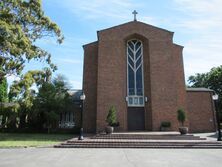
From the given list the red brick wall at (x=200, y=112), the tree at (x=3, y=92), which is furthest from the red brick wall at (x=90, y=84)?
the tree at (x=3, y=92)

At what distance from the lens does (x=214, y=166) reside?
8141 mm

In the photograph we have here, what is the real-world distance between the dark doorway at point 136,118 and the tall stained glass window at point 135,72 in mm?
628

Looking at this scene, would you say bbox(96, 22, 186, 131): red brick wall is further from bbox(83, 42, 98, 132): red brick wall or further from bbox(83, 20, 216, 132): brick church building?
bbox(83, 42, 98, 132): red brick wall

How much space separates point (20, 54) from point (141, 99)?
1329cm

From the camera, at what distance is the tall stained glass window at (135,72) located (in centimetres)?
2378

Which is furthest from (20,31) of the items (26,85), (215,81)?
(215,81)

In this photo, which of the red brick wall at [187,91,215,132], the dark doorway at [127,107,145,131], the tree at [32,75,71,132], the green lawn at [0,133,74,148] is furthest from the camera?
the red brick wall at [187,91,215,132]

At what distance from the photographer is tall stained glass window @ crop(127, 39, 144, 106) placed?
2378cm

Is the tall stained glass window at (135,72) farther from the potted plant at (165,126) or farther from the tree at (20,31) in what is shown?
the tree at (20,31)

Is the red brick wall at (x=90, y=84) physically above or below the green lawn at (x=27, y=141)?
above

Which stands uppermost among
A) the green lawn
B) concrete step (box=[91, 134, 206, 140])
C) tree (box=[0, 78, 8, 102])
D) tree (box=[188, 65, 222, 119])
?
tree (box=[188, 65, 222, 119])

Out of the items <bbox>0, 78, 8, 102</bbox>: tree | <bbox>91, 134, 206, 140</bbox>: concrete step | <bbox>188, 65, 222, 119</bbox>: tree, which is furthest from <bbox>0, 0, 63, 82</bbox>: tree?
<bbox>188, 65, 222, 119</bbox>: tree

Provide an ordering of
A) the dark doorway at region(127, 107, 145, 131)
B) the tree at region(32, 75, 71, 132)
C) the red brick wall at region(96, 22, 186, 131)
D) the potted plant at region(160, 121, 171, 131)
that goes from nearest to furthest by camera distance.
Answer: the potted plant at region(160, 121, 171, 131), the red brick wall at region(96, 22, 186, 131), the dark doorway at region(127, 107, 145, 131), the tree at region(32, 75, 71, 132)

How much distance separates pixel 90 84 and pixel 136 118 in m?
6.11
